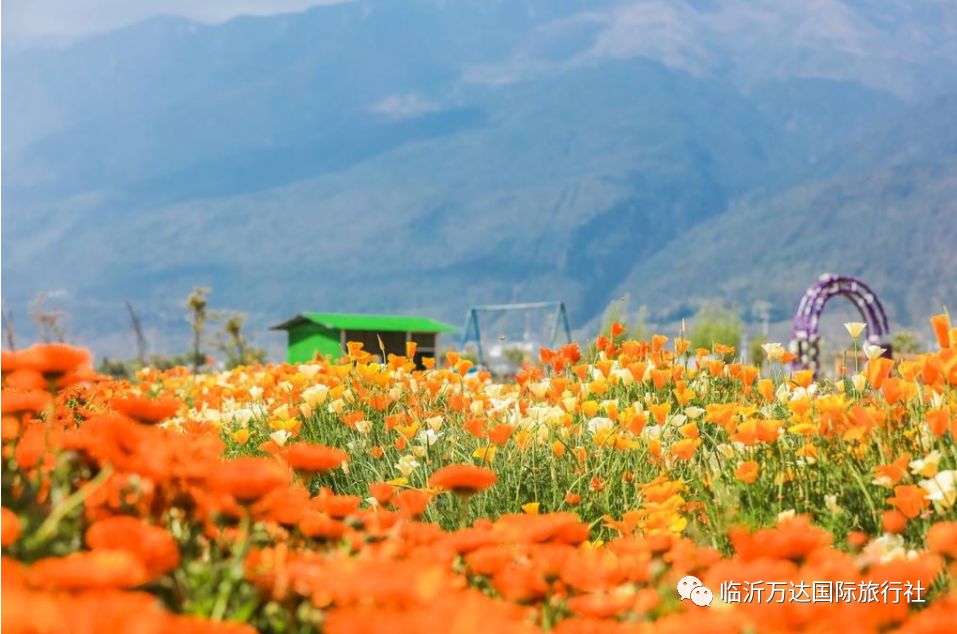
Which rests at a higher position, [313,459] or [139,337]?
[313,459]

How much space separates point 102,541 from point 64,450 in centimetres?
62

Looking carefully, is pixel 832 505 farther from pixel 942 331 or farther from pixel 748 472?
pixel 942 331

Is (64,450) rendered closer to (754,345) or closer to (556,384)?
(556,384)

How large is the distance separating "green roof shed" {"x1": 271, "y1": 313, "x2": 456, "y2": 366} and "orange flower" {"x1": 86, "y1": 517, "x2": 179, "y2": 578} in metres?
18.8

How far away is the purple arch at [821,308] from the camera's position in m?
19.9

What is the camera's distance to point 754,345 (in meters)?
42.7

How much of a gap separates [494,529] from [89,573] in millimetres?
985

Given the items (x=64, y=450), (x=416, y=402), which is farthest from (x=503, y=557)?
(x=416, y=402)

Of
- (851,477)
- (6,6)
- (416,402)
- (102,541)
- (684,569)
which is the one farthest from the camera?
(416,402)

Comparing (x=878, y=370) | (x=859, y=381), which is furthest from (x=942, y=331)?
(x=859, y=381)

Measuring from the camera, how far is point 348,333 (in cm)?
2142

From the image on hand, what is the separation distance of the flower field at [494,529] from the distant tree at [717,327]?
24269 mm

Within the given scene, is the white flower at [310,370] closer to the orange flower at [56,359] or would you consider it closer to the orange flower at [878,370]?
the orange flower at [878,370]

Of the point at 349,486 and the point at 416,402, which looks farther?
the point at 416,402
